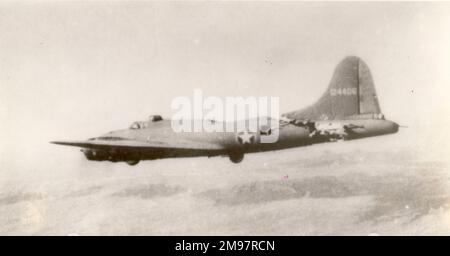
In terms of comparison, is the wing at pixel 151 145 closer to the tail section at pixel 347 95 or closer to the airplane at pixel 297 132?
the airplane at pixel 297 132

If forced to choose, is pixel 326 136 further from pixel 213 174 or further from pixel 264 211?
pixel 213 174

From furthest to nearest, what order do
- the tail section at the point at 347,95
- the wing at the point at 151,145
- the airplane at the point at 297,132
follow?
1. the tail section at the point at 347,95
2. the airplane at the point at 297,132
3. the wing at the point at 151,145

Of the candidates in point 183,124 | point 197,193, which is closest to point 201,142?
point 183,124

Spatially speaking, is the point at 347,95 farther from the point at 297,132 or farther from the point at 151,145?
the point at 151,145

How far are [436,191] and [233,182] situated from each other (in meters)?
8.97

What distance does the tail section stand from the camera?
15672mm

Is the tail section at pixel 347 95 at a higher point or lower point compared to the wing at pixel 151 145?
higher

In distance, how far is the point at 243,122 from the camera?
50.1 ft

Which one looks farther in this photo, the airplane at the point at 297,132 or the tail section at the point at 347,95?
the tail section at the point at 347,95

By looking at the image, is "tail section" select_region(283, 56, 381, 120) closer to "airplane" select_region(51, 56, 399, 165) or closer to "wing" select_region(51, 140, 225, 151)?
"airplane" select_region(51, 56, 399, 165)

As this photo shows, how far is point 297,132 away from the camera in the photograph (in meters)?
15.6

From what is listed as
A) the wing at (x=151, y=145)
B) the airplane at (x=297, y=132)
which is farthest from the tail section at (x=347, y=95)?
the wing at (x=151, y=145)

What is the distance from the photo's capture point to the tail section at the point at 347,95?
1567 centimetres

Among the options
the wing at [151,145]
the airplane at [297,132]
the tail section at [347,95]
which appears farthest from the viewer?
the tail section at [347,95]
